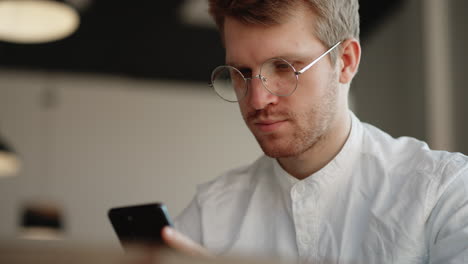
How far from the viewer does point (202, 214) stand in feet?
5.56

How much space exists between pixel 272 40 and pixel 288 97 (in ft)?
0.48

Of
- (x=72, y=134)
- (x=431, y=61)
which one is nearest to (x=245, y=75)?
(x=431, y=61)

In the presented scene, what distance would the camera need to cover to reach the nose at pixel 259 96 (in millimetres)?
1484

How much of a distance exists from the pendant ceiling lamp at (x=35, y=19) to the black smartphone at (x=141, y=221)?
1800 millimetres

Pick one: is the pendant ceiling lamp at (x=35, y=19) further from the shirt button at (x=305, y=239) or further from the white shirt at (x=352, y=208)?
the shirt button at (x=305, y=239)

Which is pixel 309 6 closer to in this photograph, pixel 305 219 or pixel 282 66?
pixel 282 66

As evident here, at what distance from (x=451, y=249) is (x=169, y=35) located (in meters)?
5.28

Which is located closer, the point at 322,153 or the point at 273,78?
the point at 273,78

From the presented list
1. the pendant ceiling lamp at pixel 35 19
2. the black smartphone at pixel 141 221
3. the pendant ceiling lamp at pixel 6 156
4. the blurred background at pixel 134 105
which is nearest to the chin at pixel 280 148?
the black smartphone at pixel 141 221

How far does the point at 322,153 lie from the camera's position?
160 cm

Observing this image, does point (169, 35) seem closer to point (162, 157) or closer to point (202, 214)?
point (162, 157)

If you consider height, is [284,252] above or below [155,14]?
below

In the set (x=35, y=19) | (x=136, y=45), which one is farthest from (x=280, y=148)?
(x=136, y=45)

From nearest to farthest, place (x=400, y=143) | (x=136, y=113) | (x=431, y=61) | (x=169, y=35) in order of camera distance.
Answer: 1. (x=400, y=143)
2. (x=431, y=61)
3. (x=169, y=35)
4. (x=136, y=113)
